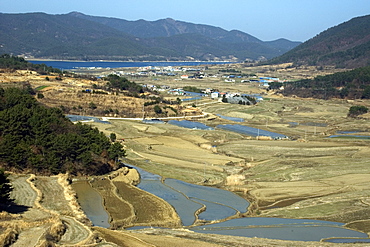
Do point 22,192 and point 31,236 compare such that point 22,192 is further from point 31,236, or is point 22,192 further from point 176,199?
point 31,236

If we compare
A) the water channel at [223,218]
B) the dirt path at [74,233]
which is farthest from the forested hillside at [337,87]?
the dirt path at [74,233]

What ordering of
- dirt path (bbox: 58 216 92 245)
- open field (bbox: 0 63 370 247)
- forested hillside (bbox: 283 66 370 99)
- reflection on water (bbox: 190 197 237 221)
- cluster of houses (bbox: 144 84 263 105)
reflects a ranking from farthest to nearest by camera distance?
forested hillside (bbox: 283 66 370 99), cluster of houses (bbox: 144 84 263 105), reflection on water (bbox: 190 197 237 221), open field (bbox: 0 63 370 247), dirt path (bbox: 58 216 92 245)

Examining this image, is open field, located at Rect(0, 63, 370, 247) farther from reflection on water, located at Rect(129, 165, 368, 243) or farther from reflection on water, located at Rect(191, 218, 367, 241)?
reflection on water, located at Rect(191, 218, 367, 241)

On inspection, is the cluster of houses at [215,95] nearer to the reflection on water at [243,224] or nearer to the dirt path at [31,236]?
the reflection on water at [243,224]

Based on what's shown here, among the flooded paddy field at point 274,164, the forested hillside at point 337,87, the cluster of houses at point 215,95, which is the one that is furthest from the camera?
the forested hillside at point 337,87

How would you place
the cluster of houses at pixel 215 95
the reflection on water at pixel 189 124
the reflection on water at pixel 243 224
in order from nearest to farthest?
the reflection on water at pixel 243 224 → the reflection on water at pixel 189 124 → the cluster of houses at pixel 215 95

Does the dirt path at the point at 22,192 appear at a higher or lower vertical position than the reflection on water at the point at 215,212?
higher

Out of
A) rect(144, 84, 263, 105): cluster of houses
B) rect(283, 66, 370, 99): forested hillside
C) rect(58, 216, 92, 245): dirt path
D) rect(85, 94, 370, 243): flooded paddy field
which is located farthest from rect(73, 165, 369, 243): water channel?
rect(283, 66, 370, 99): forested hillside
